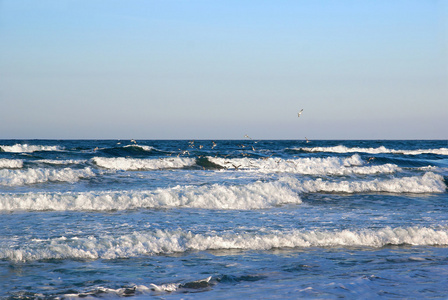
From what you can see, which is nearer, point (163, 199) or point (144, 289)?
point (144, 289)

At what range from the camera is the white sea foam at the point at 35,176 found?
18219mm

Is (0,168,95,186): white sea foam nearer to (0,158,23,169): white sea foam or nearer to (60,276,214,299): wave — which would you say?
(0,158,23,169): white sea foam

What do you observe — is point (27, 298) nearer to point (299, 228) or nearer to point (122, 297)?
point (122, 297)

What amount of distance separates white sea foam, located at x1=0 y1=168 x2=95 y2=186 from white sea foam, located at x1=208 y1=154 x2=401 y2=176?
8.06 meters

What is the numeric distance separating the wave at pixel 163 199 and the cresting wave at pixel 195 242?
14.2 ft

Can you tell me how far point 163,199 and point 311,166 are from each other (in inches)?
702

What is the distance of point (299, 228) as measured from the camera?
418 inches

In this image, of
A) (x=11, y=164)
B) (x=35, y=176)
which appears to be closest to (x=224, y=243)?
(x=35, y=176)

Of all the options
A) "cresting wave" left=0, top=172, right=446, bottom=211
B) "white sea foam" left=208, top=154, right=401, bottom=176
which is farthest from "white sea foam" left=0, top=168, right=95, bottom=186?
"white sea foam" left=208, top=154, right=401, bottom=176

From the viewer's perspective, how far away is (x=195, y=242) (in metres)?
9.09

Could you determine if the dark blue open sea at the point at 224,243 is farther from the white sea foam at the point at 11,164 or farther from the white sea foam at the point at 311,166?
the white sea foam at the point at 11,164

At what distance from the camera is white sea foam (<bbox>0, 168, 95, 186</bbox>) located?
18219 millimetres

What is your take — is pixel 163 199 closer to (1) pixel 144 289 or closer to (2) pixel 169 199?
(2) pixel 169 199

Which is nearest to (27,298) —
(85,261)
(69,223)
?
(85,261)
